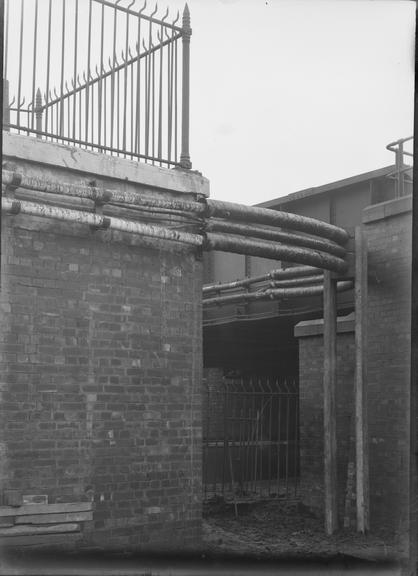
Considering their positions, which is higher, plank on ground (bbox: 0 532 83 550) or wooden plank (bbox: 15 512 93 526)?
wooden plank (bbox: 15 512 93 526)

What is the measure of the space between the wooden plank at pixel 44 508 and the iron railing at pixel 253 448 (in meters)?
4.03

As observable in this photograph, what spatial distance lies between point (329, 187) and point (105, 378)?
624 cm

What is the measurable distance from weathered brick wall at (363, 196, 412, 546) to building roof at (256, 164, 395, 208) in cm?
178

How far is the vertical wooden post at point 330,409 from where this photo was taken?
8.79 m

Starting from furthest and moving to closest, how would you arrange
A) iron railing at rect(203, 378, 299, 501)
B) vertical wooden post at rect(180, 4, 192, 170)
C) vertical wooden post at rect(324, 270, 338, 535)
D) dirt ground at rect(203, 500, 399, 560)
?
1. iron railing at rect(203, 378, 299, 501)
2. vertical wooden post at rect(324, 270, 338, 535)
3. dirt ground at rect(203, 500, 399, 560)
4. vertical wooden post at rect(180, 4, 192, 170)

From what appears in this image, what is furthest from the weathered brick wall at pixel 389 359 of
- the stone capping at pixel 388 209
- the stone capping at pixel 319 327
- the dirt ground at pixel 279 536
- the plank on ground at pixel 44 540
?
the plank on ground at pixel 44 540

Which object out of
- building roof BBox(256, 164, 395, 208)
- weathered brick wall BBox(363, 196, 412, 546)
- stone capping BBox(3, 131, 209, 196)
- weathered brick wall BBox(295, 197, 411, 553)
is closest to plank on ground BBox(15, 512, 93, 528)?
stone capping BBox(3, 131, 209, 196)

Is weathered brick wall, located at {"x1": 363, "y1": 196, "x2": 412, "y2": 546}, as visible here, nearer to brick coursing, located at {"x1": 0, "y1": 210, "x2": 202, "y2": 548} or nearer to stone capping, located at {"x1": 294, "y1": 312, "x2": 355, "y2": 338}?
stone capping, located at {"x1": 294, "y1": 312, "x2": 355, "y2": 338}

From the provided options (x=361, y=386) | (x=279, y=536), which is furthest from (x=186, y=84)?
(x=279, y=536)

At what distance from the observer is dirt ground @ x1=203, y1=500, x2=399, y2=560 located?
313 inches

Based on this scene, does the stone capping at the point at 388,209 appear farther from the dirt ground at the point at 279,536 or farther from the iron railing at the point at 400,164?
the dirt ground at the point at 279,536

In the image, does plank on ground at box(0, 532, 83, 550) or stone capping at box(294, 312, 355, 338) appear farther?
stone capping at box(294, 312, 355, 338)

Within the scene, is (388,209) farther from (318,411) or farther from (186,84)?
(186,84)

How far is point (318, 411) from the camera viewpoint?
34.2ft
